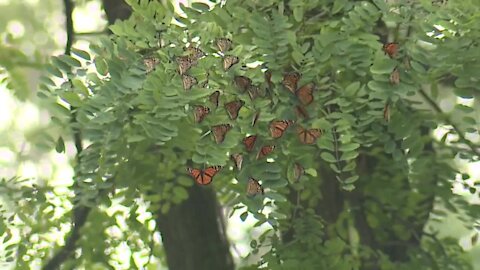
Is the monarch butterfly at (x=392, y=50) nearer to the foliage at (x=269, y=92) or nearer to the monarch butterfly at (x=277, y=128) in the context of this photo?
the foliage at (x=269, y=92)

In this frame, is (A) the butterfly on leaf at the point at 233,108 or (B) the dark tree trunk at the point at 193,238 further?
(B) the dark tree trunk at the point at 193,238

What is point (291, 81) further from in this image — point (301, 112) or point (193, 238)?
point (193, 238)

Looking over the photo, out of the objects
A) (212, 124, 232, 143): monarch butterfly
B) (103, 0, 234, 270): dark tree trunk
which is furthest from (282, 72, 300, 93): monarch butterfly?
(103, 0, 234, 270): dark tree trunk

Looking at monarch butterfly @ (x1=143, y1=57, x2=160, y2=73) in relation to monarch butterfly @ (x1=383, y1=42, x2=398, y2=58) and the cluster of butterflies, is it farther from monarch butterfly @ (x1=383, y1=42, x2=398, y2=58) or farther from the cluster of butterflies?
monarch butterfly @ (x1=383, y1=42, x2=398, y2=58)

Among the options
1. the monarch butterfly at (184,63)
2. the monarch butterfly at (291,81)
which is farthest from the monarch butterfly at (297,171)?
the monarch butterfly at (184,63)

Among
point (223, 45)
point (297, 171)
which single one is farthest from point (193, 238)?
point (223, 45)

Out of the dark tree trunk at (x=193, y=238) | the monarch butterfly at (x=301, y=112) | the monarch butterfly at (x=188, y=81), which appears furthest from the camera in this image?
the dark tree trunk at (x=193, y=238)

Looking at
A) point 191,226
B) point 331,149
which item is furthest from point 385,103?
point 191,226

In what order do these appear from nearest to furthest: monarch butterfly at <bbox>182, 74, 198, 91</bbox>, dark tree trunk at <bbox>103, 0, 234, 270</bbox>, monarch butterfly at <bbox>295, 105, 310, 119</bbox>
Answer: monarch butterfly at <bbox>182, 74, 198, 91</bbox>
monarch butterfly at <bbox>295, 105, 310, 119</bbox>
dark tree trunk at <bbox>103, 0, 234, 270</bbox>
